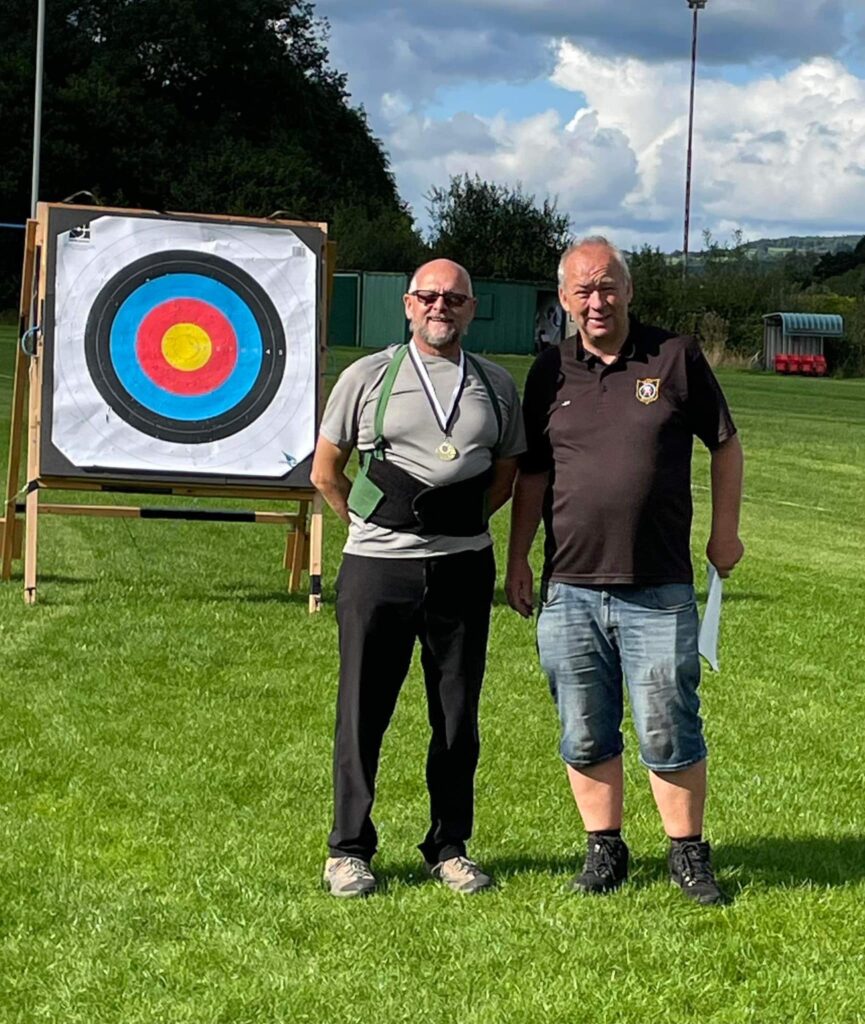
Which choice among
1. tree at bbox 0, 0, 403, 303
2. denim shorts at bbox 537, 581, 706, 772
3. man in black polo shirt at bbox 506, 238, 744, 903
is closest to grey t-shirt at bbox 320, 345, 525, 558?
man in black polo shirt at bbox 506, 238, 744, 903

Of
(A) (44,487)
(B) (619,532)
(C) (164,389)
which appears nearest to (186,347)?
(C) (164,389)

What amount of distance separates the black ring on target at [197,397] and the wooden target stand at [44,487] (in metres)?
0.28

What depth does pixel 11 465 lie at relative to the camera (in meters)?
9.85

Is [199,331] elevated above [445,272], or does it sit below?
below

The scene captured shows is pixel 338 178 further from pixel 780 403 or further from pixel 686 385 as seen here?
pixel 686 385

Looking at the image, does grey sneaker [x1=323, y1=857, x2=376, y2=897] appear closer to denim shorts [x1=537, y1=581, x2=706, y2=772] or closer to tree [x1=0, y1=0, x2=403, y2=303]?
denim shorts [x1=537, y1=581, x2=706, y2=772]

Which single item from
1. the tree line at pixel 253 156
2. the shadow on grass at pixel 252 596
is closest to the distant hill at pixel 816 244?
the tree line at pixel 253 156

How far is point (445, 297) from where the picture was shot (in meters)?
4.71

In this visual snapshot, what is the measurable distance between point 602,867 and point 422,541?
3.64 feet

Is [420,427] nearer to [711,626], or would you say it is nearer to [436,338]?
[436,338]

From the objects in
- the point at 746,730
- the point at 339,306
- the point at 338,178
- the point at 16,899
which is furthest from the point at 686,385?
the point at 338,178

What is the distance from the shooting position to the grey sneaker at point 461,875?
4.86m

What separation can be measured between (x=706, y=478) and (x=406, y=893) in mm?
14226

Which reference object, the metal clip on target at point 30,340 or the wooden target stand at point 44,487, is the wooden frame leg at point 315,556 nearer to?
the wooden target stand at point 44,487
